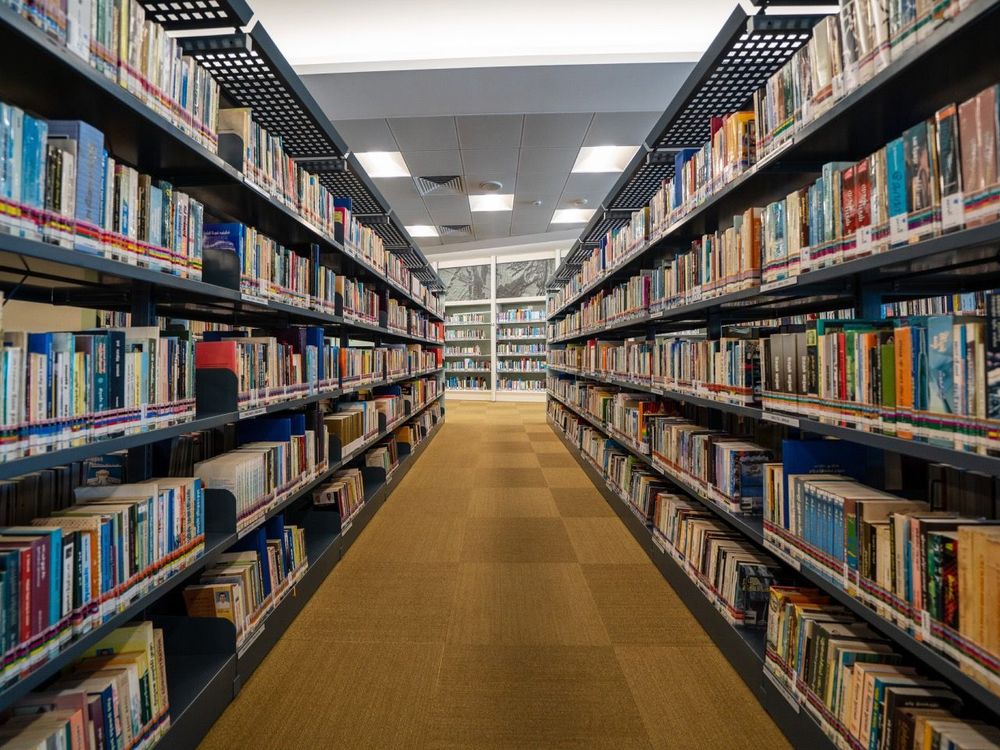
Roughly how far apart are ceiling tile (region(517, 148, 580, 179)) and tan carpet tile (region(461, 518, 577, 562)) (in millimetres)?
4482

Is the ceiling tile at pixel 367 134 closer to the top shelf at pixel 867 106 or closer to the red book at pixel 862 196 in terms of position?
the top shelf at pixel 867 106

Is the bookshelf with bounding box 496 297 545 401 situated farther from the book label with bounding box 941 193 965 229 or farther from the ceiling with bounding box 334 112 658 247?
the book label with bounding box 941 193 965 229

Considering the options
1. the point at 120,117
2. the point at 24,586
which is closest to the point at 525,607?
the point at 24,586

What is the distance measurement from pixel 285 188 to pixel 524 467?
→ 3543mm

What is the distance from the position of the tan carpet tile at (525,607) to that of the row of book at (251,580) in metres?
0.74

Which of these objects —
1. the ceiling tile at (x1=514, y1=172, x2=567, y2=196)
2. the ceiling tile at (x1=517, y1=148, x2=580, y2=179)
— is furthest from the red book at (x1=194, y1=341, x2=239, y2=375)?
the ceiling tile at (x1=514, y1=172, x2=567, y2=196)

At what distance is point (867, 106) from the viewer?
1264 mm

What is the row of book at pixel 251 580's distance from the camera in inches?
62.8

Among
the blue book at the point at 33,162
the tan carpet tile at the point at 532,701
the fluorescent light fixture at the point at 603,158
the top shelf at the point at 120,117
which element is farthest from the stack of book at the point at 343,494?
the fluorescent light fixture at the point at 603,158

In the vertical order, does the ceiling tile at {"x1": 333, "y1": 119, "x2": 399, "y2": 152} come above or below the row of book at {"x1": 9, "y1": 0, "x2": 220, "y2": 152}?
above

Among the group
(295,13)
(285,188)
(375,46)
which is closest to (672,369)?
(285,188)

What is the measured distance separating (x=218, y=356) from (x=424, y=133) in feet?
14.3

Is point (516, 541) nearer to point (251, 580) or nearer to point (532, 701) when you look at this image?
point (532, 701)

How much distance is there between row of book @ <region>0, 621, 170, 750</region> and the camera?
98cm
